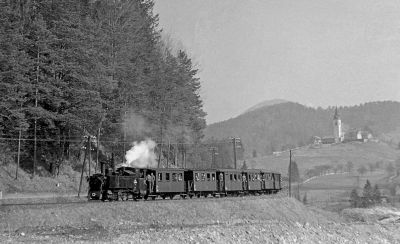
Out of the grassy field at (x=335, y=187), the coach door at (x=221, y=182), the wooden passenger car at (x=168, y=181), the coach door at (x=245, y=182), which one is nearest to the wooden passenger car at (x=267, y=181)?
the coach door at (x=245, y=182)

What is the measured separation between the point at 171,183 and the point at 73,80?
52.1ft

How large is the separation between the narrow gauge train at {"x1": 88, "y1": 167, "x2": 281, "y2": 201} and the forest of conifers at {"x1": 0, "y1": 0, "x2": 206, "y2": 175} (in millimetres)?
12116

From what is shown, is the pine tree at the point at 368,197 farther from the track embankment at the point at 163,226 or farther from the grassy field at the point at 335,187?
the track embankment at the point at 163,226

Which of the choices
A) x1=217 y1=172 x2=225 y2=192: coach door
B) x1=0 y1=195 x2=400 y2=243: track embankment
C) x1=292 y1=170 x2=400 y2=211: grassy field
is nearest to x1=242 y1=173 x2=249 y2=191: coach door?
x1=217 y1=172 x2=225 y2=192: coach door

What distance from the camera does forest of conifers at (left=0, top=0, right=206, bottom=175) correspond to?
133 ft

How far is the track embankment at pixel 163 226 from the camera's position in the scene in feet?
66.8

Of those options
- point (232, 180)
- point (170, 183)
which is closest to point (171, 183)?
point (170, 183)

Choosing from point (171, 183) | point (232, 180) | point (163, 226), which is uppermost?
point (232, 180)

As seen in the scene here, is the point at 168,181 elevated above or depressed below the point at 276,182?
above

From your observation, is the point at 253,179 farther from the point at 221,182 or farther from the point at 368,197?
the point at 368,197

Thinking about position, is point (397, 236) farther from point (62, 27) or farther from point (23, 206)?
point (62, 27)

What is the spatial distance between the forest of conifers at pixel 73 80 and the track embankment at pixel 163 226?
16.5 meters

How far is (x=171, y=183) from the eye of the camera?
3659cm

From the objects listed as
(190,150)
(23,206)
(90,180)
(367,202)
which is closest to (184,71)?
(190,150)
